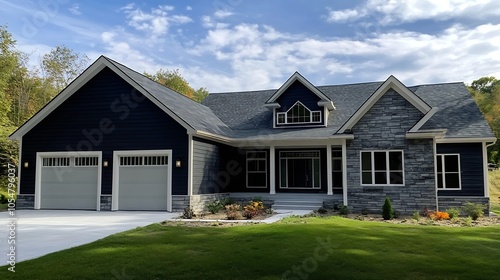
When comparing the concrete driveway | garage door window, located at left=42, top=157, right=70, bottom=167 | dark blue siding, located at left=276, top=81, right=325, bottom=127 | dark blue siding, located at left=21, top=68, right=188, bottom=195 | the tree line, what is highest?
the tree line

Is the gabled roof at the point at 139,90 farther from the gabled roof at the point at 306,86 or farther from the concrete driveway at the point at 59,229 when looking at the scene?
the concrete driveway at the point at 59,229

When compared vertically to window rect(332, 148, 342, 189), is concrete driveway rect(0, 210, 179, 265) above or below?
below

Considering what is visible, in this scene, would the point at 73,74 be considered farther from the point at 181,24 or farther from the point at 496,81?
the point at 496,81

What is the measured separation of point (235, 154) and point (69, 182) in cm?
736

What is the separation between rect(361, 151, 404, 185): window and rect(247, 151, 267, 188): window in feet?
A: 16.3

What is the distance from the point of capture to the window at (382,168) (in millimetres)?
14969

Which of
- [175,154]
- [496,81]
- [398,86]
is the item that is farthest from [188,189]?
[496,81]

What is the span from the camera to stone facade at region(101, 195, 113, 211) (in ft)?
51.3

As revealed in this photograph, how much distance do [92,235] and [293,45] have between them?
1094 centimetres

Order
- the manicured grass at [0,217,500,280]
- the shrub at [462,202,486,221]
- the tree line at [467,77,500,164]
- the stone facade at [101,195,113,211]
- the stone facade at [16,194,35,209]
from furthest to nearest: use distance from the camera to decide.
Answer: the tree line at [467,77,500,164]
the stone facade at [16,194,35,209]
the stone facade at [101,195,113,211]
the shrub at [462,202,486,221]
the manicured grass at [0,217,500,280]

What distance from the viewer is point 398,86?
1496 cm

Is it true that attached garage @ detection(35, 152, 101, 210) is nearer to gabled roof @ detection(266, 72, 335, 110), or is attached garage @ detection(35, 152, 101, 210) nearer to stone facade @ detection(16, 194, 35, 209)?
stone facade @ detection(16, 194, 35, 209)

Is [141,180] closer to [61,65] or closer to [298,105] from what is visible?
[298,105]

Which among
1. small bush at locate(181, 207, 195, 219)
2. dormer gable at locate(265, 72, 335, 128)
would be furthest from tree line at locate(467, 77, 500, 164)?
small bush at locate(181, 207, 195, 219)
